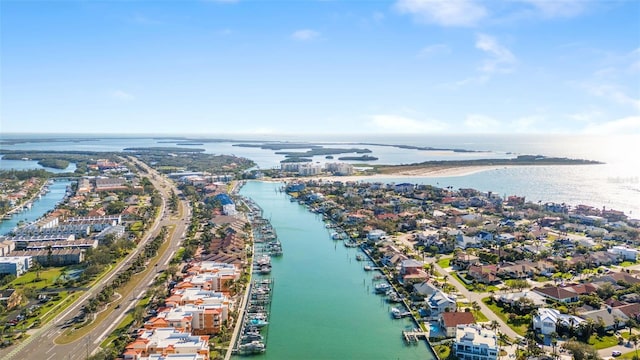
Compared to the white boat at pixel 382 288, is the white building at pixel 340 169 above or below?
above

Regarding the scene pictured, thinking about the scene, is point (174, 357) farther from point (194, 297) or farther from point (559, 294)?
point (559, 294)

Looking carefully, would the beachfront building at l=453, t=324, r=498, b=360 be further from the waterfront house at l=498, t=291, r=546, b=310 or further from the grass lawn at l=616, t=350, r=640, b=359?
the grass lawn at l=616, t=350, r=640, b=359

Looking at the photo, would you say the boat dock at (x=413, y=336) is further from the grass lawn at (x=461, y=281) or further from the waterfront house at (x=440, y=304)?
the grass lawn at (x=461, y=281)

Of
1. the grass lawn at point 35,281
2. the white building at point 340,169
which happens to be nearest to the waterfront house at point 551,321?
the grass lawn at point 35,281

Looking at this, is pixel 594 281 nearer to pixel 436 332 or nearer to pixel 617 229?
pixel 436 332

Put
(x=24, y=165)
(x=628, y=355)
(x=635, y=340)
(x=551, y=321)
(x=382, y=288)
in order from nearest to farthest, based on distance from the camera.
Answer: (x=628, y=355), (x=635, y=340), (x=551, y=321), (x=382, y=288), (x=24, y=165)

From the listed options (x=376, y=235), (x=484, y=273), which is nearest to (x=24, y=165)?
(x=376, y=235)

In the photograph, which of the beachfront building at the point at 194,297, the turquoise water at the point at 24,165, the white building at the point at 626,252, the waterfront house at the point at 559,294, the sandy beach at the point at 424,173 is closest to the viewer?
the beachfront building at the point at 194,297

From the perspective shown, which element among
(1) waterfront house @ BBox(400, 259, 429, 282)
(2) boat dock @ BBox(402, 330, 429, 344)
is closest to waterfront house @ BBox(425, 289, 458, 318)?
(2) boat dock @ BBox(402, 330, 429, 344)
